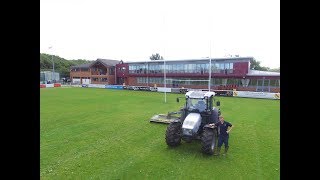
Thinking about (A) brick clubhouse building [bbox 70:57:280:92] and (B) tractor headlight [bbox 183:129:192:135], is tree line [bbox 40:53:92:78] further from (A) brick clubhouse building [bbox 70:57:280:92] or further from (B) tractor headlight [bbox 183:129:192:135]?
(B) tractor headlight [bbox 183:129:192:135]

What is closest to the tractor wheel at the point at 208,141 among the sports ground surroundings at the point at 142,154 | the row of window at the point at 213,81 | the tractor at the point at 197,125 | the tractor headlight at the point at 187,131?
the tractor at the point at 197,125

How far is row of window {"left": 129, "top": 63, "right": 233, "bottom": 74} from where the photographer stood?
3972 cm

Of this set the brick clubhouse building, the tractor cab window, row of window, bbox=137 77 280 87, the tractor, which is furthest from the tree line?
the tractor

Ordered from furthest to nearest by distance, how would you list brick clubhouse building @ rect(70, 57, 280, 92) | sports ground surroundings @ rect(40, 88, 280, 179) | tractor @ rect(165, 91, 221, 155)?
brick clubhouse building @ rect(70, 57, 280, 92)
tractor @ rect(165, 91, 221, 155)
sports ground surroundings @ rect(40, 88, 280, 179)

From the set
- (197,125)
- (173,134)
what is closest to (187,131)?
(197,125)

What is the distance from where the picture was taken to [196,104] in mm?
11062

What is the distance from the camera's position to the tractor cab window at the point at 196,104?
1086 centimetres

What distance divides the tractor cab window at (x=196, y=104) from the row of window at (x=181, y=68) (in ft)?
96.3

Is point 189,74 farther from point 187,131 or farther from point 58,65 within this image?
point 58,65

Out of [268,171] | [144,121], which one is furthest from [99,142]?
[268,171]

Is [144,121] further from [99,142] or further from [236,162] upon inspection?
[236,162]

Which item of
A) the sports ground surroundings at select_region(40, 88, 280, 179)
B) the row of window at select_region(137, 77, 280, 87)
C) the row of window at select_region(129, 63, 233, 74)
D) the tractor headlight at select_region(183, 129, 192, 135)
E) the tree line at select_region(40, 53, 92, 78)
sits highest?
the tree line at select_region(40, 53, 92, 78)
